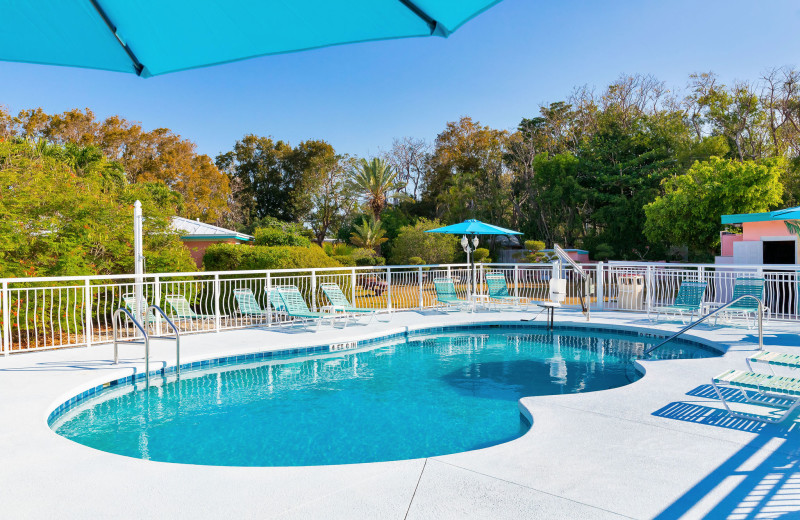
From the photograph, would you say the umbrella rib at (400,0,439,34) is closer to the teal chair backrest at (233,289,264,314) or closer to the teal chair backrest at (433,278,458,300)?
the teal chair backrest at (233,289,264,314)

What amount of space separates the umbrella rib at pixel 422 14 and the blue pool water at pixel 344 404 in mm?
3630

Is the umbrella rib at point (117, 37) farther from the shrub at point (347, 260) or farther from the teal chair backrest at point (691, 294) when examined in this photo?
the shrub at point (347, 260)

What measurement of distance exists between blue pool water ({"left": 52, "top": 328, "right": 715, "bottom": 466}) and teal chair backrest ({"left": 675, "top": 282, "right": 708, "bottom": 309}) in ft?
5.36

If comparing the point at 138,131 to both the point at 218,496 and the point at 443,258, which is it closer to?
the point at 443,258

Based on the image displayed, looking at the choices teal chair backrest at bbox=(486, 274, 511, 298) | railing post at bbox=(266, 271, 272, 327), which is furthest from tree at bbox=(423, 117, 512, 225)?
railing post at bbox=(266, 271, 272, 327)

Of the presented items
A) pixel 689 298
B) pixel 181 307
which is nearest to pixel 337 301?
pixel 181 307

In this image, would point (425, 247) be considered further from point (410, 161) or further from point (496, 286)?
point (410, 161)

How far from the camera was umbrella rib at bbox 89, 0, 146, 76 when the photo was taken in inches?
88.4

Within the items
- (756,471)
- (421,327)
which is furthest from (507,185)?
(756,471)

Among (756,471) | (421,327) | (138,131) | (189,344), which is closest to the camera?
(756,471)

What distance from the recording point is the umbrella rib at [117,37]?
2244 millimetres

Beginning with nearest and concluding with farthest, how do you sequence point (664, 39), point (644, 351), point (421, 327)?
point (644, 351)
point (421, 327)
point (664, 39)

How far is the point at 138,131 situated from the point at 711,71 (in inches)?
1293

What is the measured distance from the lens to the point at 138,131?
32.5m
